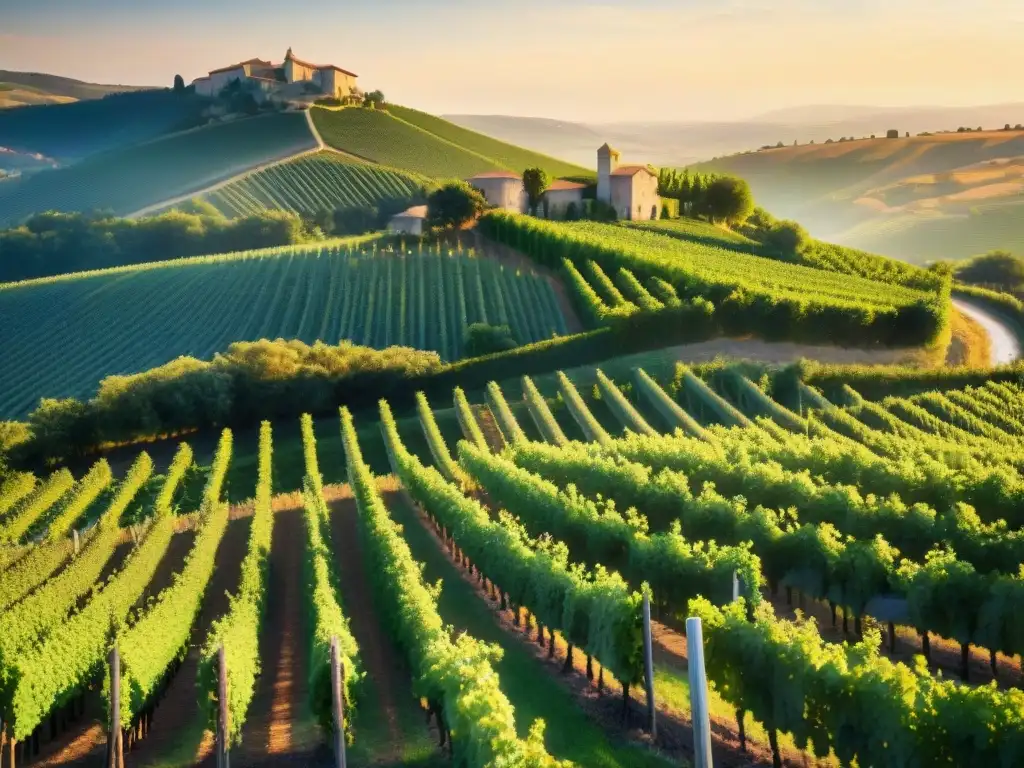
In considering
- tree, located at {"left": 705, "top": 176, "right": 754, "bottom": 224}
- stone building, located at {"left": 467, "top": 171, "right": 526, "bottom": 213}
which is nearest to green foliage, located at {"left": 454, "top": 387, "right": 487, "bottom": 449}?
stone building, located at {"left": 467, "top": 171, "right": 526, "bottom": 213}

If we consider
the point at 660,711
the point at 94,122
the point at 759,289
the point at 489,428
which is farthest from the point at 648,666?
the point at 94,122

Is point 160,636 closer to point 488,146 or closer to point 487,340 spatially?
point 487,340

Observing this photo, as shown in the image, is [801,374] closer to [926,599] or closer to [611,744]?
[926,599]

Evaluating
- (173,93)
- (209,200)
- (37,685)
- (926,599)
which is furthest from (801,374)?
(173,93)

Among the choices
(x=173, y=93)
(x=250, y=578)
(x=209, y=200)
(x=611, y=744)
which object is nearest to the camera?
(x=611, y=744)

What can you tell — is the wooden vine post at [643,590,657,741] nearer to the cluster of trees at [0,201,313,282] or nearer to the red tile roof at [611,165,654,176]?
the cluster of trees at [0,201,313,282]

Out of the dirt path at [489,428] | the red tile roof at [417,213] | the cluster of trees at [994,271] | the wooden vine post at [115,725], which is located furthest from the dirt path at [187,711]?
the cluster of trees at [994,271]

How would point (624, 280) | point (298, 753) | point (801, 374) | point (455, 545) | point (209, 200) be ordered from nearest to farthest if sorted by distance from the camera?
point (298, 753) < point (455, 545) < point (801, 374) < point (624, 280) < point (209, 200)
